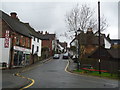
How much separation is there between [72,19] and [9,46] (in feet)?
37.4

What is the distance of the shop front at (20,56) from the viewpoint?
2730 cm

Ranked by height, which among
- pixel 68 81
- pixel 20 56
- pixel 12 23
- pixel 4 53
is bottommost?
pixel 68 81

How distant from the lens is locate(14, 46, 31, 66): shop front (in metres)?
27.3

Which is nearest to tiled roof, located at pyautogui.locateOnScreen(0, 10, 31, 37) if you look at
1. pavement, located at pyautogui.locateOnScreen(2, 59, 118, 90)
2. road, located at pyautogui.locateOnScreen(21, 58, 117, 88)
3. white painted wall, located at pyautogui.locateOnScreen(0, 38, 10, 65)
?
white painted wall, located at pyautogui.locateOnScreen(0, 38, 10, 65)

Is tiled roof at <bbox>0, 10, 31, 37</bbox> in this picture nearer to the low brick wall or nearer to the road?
the road

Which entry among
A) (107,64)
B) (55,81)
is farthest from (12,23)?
(55,81)

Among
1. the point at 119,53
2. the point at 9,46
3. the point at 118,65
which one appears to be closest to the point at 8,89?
the point at 9,46

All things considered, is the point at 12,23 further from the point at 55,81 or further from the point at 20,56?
the point at 55,81

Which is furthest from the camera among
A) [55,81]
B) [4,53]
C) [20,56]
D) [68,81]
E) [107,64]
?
[20,56]

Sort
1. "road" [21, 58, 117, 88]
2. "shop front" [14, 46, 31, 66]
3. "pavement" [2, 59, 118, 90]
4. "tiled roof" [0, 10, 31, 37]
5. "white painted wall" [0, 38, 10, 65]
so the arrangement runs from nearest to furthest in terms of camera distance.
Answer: "pavement" [2, 59, 118, 90], "road" [21, 58, 117, 88], "white painted wall" [0, 38, 10, 65], "tiled roof" [0, 10, 31, 37], "shop front" [14, 46, 31, 66]

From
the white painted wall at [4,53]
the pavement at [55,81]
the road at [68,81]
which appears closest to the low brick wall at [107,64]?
the road at [68,81]

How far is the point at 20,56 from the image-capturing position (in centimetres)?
2912

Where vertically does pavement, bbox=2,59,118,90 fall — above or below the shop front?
below

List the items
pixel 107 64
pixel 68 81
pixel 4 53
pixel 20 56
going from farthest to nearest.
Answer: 1. pixel 20 56
2. pixel 107 64
3. pixel 4 53
4. pixel 68 81
